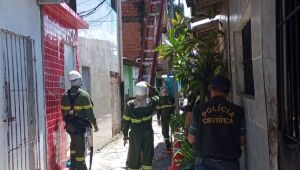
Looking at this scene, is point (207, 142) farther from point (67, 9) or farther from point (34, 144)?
point (67, 9)

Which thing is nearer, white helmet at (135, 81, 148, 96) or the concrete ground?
white helmet at (135, 81, 148, 96)

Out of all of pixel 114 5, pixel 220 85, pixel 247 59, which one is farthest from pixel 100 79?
pixel 220 85

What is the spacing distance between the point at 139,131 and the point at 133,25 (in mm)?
18836

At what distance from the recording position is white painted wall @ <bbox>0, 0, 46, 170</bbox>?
5738mm

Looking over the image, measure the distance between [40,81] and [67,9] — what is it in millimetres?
1396

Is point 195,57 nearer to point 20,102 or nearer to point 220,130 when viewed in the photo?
point 20,102

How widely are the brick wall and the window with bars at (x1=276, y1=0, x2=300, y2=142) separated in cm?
2328

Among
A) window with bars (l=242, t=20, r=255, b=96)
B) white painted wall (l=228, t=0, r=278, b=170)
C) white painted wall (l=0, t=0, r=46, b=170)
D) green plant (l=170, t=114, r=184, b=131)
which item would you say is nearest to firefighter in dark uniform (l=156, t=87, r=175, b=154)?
green plant (l=170, t=114, r=184, b=131)

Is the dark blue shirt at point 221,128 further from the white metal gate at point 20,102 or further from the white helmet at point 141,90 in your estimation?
the white helmet at point 141,90

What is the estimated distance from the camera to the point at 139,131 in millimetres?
8312

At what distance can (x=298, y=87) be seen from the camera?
111 inches

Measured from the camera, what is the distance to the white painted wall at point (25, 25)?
5738mm

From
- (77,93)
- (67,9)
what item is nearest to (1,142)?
(77,93)

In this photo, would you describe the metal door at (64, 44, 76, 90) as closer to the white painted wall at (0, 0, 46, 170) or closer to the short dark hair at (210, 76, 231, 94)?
the white painted wall at (0, 0, 46, 170)
